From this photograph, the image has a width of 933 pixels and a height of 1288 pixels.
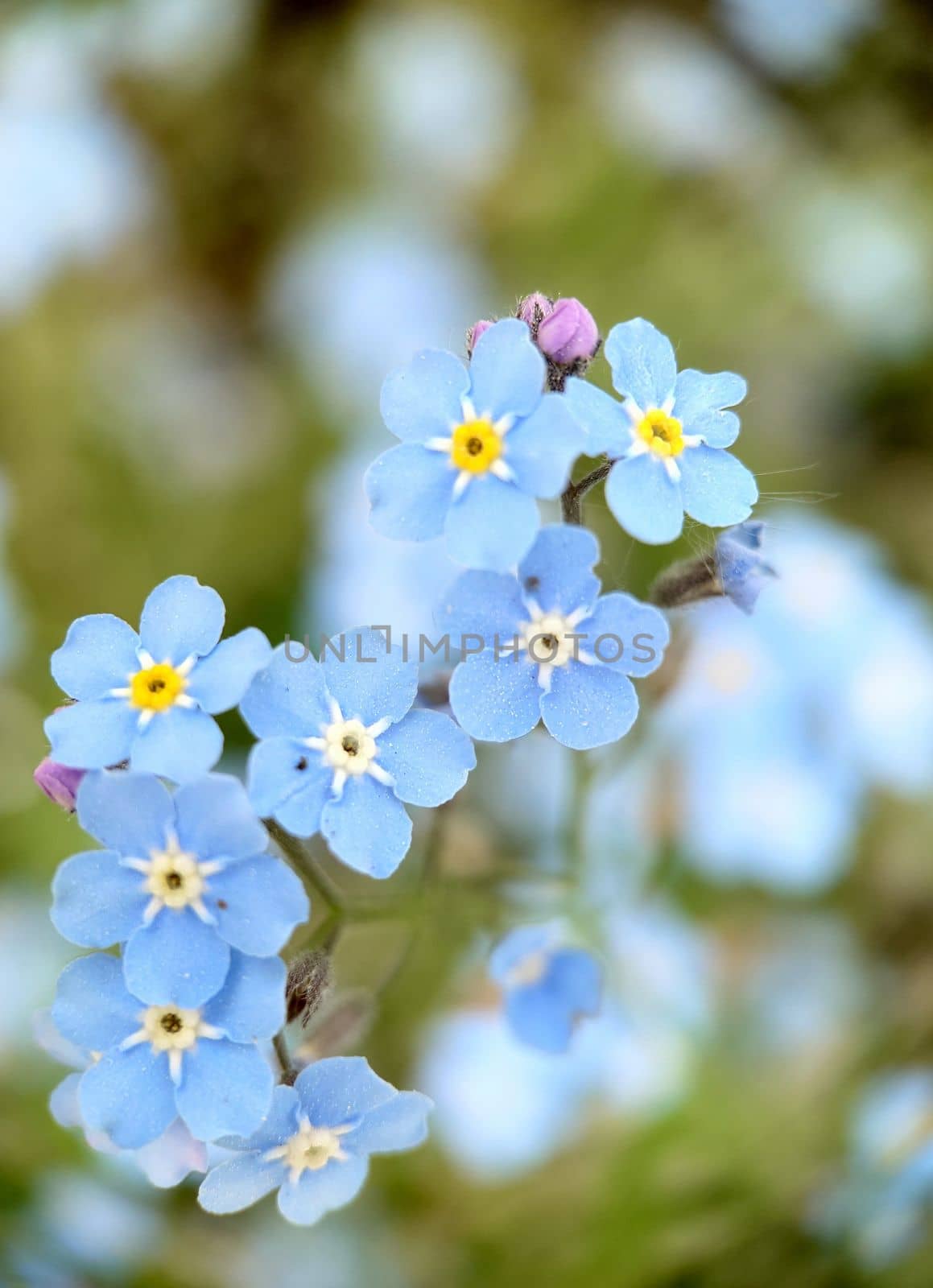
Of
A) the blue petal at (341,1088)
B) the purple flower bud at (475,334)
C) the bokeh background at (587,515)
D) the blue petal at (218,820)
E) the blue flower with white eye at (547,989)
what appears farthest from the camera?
the bokeh background at (587,515)

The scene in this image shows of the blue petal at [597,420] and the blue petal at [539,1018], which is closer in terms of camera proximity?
the blue petal at [597,420]

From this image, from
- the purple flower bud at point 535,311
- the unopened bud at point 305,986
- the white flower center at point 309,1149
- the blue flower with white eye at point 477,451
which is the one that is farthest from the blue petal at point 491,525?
the white flower center at point 309,1149

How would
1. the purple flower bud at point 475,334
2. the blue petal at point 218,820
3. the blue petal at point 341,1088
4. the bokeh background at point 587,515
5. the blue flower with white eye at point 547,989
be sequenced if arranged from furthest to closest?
1. the bokeh background at point 587,515
2. the blue flower with white eye at point 547,989
3. the purple flower bud at point 475,334
4. the blue petal at point 341,1088
5. the blue petal at point 218,820

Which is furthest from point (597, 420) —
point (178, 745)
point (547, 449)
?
point (178, 745)

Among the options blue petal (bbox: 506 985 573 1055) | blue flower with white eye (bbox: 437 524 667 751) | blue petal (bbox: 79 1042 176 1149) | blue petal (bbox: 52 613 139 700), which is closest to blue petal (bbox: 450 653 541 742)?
blue flower with white eye (bbox: 437 524 667 751)

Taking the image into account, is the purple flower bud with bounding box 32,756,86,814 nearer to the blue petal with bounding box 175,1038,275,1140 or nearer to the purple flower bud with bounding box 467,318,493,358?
the blue petal with bounding box 175,1038,275,1140

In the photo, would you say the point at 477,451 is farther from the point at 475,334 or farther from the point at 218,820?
the point at 218,820

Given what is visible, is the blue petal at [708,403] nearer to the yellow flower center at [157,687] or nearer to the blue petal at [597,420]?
the blue petal at [597,420]
